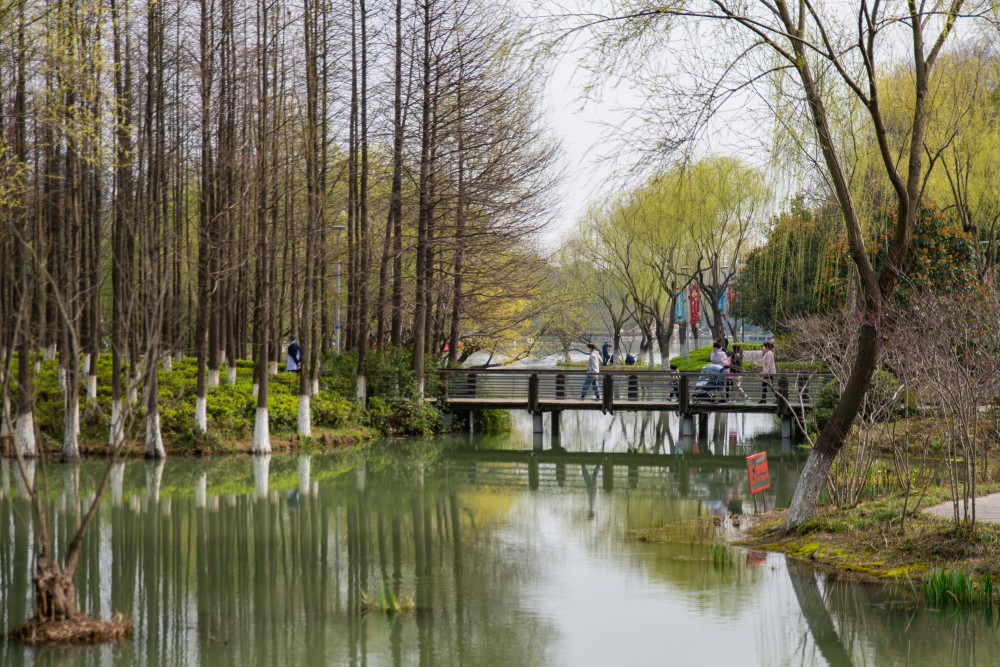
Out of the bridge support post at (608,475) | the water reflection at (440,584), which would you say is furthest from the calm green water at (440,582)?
the bridge support post at (608,475)

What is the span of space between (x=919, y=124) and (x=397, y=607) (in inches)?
274

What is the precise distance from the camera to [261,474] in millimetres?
17000

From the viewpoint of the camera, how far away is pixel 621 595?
9242 millimetres

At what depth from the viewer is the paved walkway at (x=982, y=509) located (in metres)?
10.4

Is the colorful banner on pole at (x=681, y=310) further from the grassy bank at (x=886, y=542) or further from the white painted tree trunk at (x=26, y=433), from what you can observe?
the grassy bank at (x=886, y=542)

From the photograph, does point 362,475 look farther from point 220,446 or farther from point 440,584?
point 440,584

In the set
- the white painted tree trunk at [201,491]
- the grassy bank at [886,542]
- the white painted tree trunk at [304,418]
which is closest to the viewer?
the grassy bank at [886,542]

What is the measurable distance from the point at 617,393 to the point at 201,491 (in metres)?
13.4

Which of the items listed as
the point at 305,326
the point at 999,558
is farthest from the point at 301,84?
the point at 999,558

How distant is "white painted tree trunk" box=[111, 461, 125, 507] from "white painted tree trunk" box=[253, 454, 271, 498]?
78.4 inches

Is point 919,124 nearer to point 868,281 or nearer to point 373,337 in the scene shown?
point 868,281

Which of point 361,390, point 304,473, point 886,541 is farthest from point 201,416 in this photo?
point 886,541

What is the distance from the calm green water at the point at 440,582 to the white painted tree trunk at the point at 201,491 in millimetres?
47

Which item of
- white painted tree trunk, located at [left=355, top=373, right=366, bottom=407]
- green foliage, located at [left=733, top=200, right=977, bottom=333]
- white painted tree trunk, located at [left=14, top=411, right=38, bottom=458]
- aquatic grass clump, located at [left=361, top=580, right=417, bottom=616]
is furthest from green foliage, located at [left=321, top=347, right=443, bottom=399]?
aquatic grass clump, located at [left=361, top=580, right=417, bottom=616]
